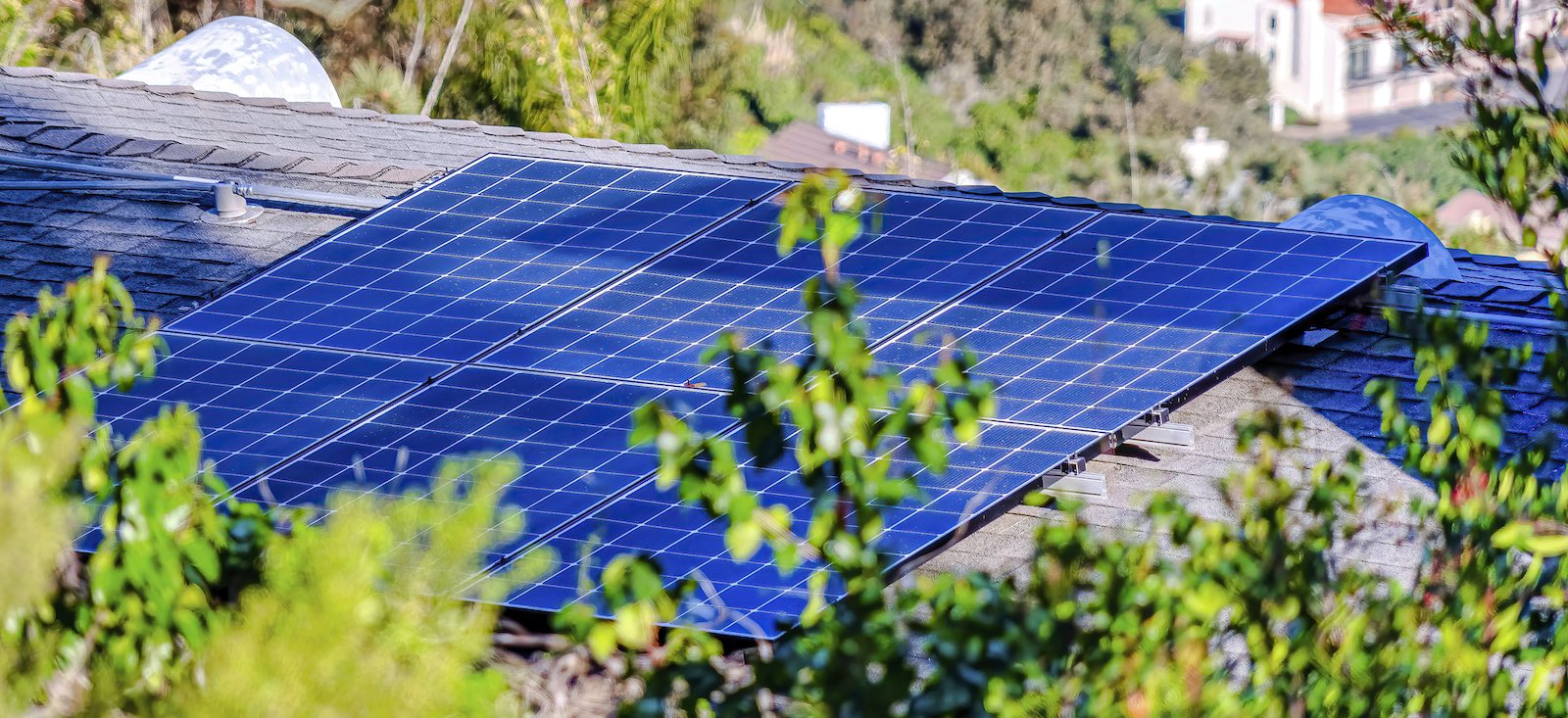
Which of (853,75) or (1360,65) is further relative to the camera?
(1360,65)

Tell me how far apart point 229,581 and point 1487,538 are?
3.56 m

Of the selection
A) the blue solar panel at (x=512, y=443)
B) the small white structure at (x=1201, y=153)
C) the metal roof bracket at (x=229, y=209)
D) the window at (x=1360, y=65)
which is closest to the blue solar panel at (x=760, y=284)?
the blue solar panel at (x=512, y=443)

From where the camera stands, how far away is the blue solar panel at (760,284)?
7617 mm

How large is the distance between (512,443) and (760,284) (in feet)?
6.18

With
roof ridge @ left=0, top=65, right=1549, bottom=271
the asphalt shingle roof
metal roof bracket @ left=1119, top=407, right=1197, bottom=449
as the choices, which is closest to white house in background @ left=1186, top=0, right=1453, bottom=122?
roof ridge @ left=0, top=65, right=1549, bottom=271

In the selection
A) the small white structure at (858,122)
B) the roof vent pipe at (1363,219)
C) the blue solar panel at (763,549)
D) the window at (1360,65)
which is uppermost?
the blue solar panel at (763,549)

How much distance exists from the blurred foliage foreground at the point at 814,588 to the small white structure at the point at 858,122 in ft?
134

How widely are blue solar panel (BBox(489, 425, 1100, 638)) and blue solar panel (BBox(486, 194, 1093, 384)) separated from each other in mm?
1007

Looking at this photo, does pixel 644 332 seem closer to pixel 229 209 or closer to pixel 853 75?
pixel 229 209

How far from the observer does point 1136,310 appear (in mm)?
8016

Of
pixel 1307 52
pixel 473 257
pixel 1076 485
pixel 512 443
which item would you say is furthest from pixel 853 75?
pixel 512 443

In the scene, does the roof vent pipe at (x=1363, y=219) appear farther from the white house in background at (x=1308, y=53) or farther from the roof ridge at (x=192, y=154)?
the white house in background at (x=1308, y=53)

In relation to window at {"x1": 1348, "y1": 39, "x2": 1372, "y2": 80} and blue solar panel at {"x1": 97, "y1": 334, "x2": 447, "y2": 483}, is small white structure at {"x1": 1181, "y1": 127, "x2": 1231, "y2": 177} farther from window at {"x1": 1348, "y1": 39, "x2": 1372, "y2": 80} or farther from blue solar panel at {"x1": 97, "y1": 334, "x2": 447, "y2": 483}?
blue solar panel at {"x1": 97, "y1": 334, "x2": 447, "y2": 483}

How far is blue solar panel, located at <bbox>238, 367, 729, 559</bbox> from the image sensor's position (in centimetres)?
651
